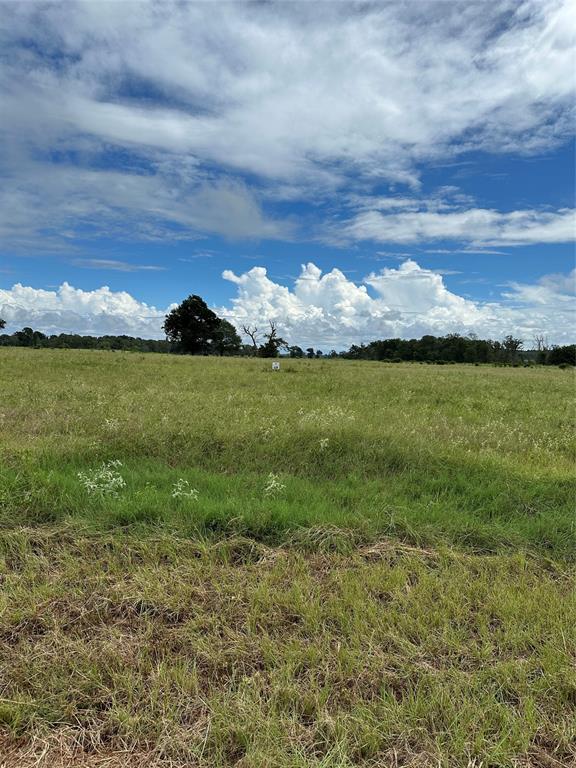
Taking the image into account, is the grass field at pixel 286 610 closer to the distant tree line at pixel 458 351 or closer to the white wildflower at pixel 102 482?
the white wildflower at pixel 102 482

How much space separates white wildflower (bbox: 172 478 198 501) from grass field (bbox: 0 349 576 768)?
0.12 ft

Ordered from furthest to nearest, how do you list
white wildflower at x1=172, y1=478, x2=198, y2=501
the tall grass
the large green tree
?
the large green tree → white wildflower at x1=172, y1=478, x2=198, y2=501 → the tall grass

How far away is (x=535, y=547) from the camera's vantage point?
488cm

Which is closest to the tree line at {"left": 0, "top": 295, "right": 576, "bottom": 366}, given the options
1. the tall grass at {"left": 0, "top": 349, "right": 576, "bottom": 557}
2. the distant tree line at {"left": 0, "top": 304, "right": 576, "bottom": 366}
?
the distant tree line at {"left": 0, "top": 304, "right": 576, "bottom": 366}

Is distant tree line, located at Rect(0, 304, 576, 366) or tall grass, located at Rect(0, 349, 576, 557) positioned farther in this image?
distant tree line, located at Rect(0, 304, 576, 366)

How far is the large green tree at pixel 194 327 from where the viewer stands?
8169cm

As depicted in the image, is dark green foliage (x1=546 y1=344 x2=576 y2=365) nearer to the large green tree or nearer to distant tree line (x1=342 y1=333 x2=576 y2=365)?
distant tree line (x1=342 y1=333 x2=576 y2=365)

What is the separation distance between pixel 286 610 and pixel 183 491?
274 cm

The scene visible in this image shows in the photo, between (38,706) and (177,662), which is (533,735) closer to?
(177,662)

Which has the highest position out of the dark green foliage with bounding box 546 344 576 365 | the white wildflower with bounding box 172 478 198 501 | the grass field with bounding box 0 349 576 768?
the dark green foliage with bounding box 546 344 576 365

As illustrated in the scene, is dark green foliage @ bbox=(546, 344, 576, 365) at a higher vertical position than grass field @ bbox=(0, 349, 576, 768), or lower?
higher

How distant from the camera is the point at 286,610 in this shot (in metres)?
3.69

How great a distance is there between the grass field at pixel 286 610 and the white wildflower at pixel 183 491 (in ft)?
0.12

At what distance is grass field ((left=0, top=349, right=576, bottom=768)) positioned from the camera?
103 inches
